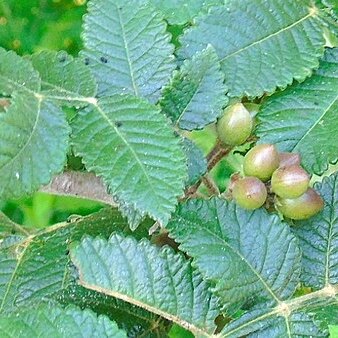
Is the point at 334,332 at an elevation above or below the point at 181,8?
below

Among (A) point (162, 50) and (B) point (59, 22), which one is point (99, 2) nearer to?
(A) point (162, 50)

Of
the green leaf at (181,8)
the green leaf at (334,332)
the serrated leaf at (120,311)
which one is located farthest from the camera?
the green leaf at (181,8)

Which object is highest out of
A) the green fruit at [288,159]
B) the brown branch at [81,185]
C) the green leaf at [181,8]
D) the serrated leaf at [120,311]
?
the green leaf at [181,8]

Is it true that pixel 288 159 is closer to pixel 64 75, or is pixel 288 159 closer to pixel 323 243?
pixel 323 243

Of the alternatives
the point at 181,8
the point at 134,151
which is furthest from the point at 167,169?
the point at 181,8

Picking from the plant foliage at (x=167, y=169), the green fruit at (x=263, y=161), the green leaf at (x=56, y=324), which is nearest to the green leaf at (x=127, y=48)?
the plant foliage at (x=167, y=169)

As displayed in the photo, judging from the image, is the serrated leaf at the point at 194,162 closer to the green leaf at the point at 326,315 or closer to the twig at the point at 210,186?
the twig at the point at 210,186
